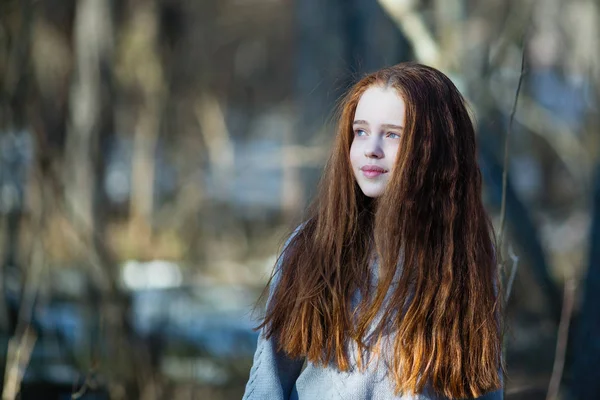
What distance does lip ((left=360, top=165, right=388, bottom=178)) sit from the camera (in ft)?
6.27

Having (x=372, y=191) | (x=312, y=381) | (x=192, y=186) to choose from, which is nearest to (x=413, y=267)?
(x=372, y=191)

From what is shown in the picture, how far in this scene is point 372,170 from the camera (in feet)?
6.28

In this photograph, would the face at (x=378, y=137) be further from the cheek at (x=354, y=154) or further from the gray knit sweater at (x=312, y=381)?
the gray knit sweater at (x=312, y=381)

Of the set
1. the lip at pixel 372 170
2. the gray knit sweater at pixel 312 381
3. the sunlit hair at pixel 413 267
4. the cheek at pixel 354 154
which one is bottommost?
the gray knit sweater at pixel 312 381

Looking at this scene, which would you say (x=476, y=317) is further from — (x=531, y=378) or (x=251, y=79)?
(x=251, y=79)

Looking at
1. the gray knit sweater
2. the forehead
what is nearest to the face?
the forehead

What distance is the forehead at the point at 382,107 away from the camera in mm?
1890

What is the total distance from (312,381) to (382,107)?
60 centimetres

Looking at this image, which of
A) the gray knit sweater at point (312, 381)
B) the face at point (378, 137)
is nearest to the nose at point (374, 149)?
the face at point (378, 137)

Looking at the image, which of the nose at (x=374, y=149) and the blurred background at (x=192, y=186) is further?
the blurred background at (x=192, y=186)

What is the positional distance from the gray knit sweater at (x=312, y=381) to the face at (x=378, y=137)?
0.26 meters

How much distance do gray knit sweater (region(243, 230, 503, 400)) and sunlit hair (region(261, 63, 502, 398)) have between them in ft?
0.08

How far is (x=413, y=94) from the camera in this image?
188 centimetres

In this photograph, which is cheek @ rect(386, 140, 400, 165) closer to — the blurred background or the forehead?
the forehead
